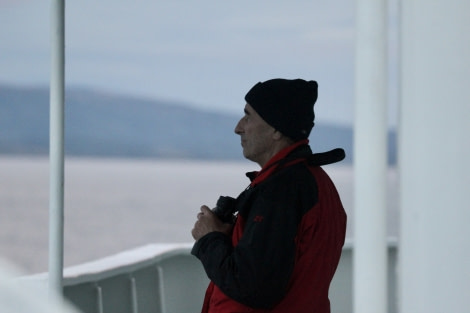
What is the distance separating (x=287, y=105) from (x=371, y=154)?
1.07 meters

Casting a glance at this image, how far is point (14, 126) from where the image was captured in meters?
31.2

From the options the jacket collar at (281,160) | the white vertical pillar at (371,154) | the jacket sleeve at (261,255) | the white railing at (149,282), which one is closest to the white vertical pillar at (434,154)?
the white vertical pillar at (371,154)

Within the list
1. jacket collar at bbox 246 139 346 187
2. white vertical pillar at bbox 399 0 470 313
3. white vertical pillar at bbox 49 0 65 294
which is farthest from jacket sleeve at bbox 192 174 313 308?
white vertical pillar at bbox 49 0 65 294

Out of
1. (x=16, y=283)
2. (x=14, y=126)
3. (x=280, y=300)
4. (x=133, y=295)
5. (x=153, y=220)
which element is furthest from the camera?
(x=14, y=126)

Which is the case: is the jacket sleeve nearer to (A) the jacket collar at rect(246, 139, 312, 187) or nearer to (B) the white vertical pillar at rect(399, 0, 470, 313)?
(A) the jacket collar at rect(246, 139, 312, 187)

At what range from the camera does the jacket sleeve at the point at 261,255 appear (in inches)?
84.9

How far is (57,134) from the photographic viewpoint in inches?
122

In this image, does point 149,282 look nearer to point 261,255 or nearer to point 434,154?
point 261,255

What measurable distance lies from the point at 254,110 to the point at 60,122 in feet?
3.00

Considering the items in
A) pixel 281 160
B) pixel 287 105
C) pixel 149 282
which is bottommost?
pixel 149 282

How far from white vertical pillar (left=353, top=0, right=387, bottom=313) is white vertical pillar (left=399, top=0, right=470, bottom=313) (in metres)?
0.04

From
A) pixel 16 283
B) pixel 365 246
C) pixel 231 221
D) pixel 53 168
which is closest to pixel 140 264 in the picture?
pixel 53 168

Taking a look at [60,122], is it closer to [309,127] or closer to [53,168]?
[53,168]

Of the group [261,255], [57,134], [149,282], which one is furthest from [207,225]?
[149,282]
